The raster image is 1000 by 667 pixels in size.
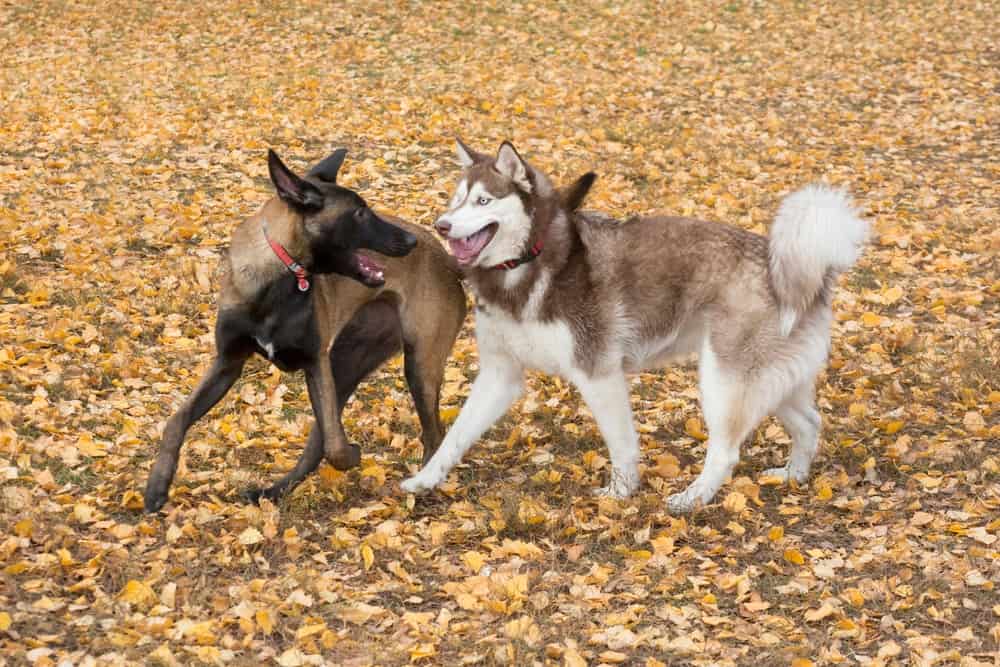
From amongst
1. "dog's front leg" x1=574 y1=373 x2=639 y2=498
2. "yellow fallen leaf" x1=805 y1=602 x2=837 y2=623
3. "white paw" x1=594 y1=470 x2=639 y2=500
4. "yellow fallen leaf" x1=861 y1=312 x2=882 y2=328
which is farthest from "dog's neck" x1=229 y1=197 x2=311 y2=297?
"yellow fallen leaf" x1=861 y1=312 x2=882 y2=328

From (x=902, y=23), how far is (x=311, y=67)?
9084 mm

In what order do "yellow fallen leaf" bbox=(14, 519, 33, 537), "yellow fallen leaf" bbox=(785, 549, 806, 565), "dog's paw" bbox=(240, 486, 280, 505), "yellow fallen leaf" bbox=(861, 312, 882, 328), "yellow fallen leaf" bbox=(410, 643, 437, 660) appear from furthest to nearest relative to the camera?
"yellow fallen leaf" bbox=(861, 312, 882, 328) → "dog's paw" bbox=(240, 486, 280, 505) → "yellow fallen leaf" bbox=(785, 549, 806, 565) → "yellow fallen leaf" bbox=(14, 519, 33, 537) → "yellow fallen leaf" bbox=(410, 643, 437, 660)

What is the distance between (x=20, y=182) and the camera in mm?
10531

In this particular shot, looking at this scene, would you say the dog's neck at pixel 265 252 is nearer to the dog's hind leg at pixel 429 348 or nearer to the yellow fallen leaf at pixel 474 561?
the dog's hind leg at pixel 429 348

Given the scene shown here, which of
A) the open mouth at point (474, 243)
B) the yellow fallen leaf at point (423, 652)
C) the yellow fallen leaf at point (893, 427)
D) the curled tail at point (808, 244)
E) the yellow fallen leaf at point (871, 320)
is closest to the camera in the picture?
the yellow fallen leaf at point (423, 652)

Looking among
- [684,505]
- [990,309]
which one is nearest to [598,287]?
[684,505]

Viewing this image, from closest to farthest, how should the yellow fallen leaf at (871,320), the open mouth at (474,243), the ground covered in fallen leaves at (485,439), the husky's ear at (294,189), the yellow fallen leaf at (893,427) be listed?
the ground covered in fallen leaves at (485,439), the husky's ear at (294,189), the open mouth at (474,243), the yellow fallen leaf at (893,427), the yellow fallen leaf at (871,320)

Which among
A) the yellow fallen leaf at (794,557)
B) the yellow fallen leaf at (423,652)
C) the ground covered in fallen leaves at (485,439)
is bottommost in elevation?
the ground covered in fallen leaves at (485,439)

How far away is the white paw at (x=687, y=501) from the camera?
5.61 meters

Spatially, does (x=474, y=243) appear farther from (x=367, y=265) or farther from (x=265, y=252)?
(x=265, y=252)

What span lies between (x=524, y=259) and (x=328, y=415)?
1194 millimetres

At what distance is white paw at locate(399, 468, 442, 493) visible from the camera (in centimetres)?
587

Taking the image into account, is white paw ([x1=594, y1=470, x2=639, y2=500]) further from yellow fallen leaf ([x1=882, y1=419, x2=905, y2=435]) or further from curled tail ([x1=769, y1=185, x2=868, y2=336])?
yellow fallen leaf ([x1=882, y1=419, x2=905, y2=435])

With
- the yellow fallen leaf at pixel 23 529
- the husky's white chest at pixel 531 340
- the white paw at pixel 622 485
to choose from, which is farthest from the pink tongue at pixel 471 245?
the yellow fallen leaf at pixel 23 529
